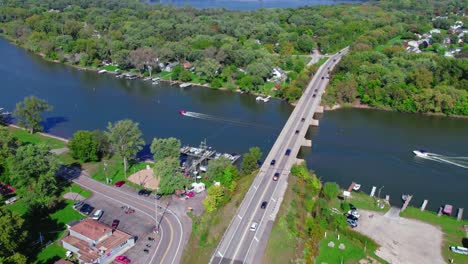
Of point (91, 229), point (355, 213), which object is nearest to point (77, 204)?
point (91, 229)

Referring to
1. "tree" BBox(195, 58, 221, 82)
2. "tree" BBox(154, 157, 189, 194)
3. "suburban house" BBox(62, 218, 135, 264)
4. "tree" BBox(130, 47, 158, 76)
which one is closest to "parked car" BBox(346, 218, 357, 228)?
"tree" BBox(154, 157, 189, 194)

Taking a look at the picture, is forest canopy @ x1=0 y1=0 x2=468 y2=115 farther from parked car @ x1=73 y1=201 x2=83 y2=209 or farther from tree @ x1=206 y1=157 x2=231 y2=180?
parked car @ x1=73 y1=201 x2=83 y2=209

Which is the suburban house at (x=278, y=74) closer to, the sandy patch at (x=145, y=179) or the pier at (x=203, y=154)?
the pier at (x=203, y=154)

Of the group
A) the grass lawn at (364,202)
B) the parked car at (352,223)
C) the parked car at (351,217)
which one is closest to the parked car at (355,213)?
the parked car at (351,217)

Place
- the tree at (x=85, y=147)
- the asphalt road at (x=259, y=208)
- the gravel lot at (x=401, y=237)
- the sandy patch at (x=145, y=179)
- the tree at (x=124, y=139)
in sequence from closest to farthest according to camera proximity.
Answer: the asphalt road at (x=259, y=208)
the gravel lot at (x=401, y=237)
the sandy patch at (x=145, y=179)
the tree at (x=124, y=139)
the tree at (x=85, y=147)

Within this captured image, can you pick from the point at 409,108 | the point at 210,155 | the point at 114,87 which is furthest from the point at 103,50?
the point at 409,108
